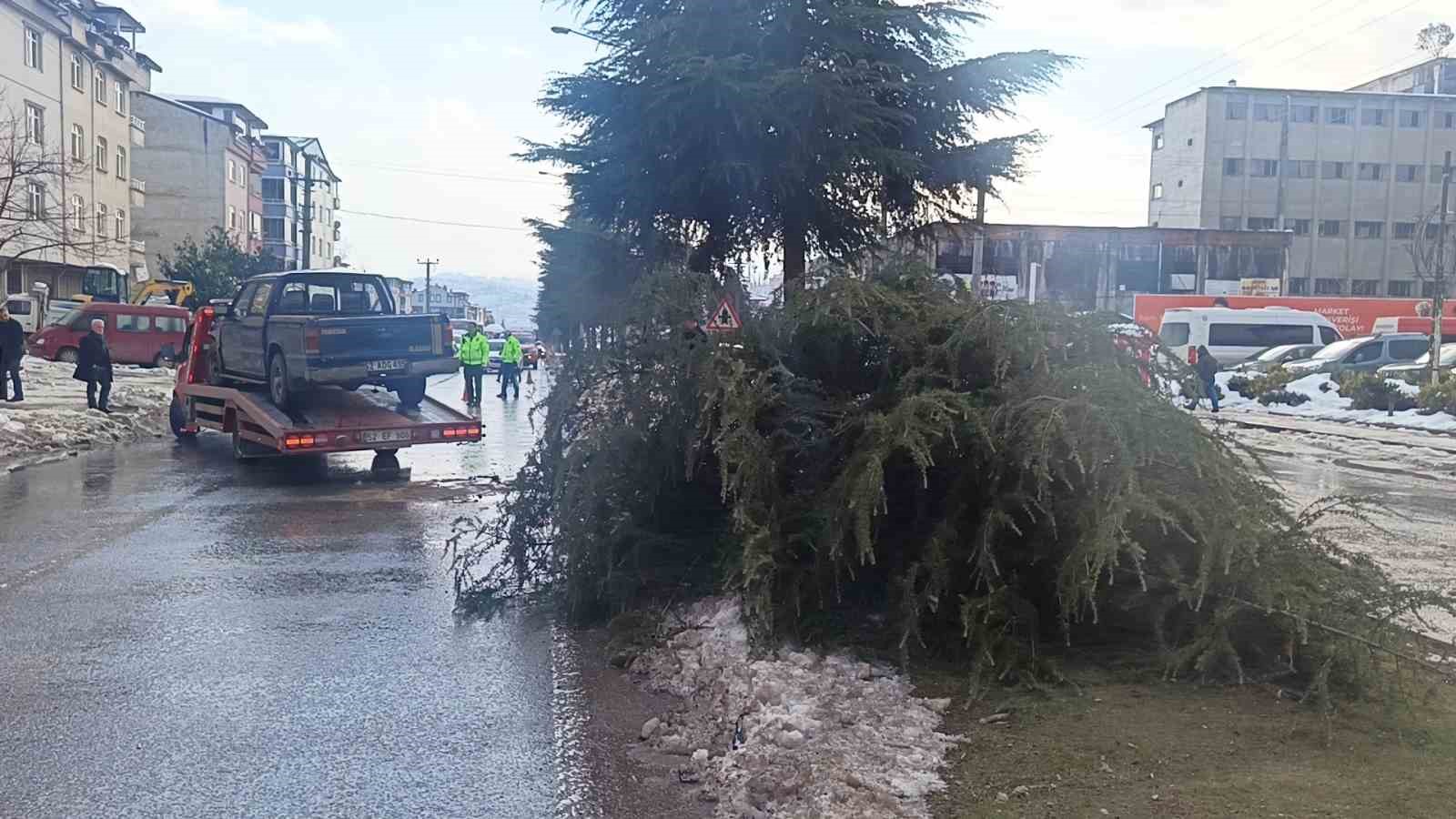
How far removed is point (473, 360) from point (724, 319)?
20065mm

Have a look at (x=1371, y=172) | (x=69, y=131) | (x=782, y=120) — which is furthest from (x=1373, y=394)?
(x=1371, y=172)

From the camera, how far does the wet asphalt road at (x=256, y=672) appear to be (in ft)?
16.3

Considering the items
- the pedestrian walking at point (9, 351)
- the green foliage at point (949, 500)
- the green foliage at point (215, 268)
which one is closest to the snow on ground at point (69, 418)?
the pedestrian walking at point (9, 351)

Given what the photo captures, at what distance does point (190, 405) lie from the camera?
58.0 ft

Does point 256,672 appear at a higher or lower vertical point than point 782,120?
lower

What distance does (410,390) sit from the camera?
51.1 ft

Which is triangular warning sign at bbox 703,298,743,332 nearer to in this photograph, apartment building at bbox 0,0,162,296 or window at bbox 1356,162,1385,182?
apartment building at bbox 0,0,162,296

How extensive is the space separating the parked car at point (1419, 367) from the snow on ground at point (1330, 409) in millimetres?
868

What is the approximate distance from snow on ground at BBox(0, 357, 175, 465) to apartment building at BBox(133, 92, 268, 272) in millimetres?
39093

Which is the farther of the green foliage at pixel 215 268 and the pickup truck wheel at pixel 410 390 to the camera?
the green foliage at pixel 215 268

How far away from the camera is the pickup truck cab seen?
14750 millimetres

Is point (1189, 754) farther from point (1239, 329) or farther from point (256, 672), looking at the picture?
point (1239, 329)

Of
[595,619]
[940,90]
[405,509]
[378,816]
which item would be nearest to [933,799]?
[378,816]

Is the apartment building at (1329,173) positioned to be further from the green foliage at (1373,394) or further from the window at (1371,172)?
the green foliage at (1373,394)
